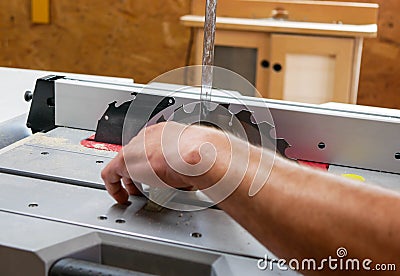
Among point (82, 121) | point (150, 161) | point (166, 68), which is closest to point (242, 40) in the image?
Result: point (166, 68)

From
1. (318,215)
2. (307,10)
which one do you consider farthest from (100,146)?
(307,10)

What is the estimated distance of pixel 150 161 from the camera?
2.44 ft

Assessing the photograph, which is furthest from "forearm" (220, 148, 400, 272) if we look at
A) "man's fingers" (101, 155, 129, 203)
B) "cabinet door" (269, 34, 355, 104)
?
"cabinet door" (269, 34, 355, 104)

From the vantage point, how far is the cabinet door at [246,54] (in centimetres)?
223

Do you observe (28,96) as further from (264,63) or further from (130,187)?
(264,63)

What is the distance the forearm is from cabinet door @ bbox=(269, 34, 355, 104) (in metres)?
1.53

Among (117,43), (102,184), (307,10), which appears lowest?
(102,184)

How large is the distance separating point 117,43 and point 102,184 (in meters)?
2.14

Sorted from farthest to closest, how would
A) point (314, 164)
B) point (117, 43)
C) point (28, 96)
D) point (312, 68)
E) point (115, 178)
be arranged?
point (117, 43) → point (312, 68) → point (28, 96) → point (314, 164) → point (115, 178)

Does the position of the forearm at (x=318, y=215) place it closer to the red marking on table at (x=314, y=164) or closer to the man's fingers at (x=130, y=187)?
the man's fingers at (x=130, y=187)

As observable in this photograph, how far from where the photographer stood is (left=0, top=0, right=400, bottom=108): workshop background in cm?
265

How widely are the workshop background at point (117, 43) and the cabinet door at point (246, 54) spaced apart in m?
0.54

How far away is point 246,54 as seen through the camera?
228 centimetres

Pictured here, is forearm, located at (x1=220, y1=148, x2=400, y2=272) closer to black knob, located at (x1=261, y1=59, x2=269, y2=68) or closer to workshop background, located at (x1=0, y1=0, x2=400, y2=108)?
black knob, located at (x1=261, y1=59, x2=269, y2=68)
